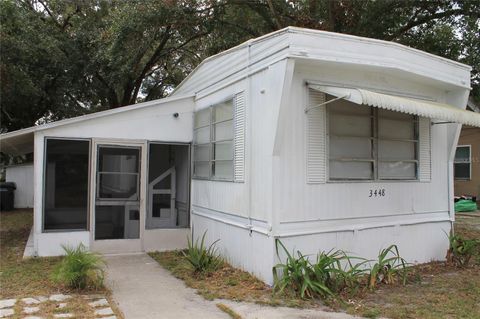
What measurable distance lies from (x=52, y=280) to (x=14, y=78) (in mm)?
10059

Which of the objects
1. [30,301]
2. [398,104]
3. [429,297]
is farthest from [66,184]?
[429,297]

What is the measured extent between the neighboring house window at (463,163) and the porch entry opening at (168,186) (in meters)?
12.6

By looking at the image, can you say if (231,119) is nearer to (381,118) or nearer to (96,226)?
(381,118)

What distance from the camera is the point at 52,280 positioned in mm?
6090

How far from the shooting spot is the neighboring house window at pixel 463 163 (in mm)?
16938

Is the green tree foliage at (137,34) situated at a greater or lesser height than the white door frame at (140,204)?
greater

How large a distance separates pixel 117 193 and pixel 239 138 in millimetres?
2952

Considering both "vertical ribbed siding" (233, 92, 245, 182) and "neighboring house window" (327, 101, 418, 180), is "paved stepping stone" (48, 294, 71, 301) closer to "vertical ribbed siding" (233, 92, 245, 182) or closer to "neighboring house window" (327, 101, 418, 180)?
"vertical ribbed siding" (233, 92, 245, 182)

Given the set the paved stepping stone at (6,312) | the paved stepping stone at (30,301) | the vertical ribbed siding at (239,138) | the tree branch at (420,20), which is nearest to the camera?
the paved stepping stone at (6,312)

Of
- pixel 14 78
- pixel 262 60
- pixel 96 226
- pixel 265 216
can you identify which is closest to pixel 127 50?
pixel 14 78

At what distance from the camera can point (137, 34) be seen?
12.5 metres

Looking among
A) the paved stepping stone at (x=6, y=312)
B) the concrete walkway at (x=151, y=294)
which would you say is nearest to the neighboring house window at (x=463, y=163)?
the concrete walkway at (x=151, y=294)

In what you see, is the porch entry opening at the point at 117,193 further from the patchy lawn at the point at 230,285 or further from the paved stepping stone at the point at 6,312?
the paved stepping stone at the point at 6,312

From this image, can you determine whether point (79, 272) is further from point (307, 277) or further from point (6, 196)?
point (6, 196)
